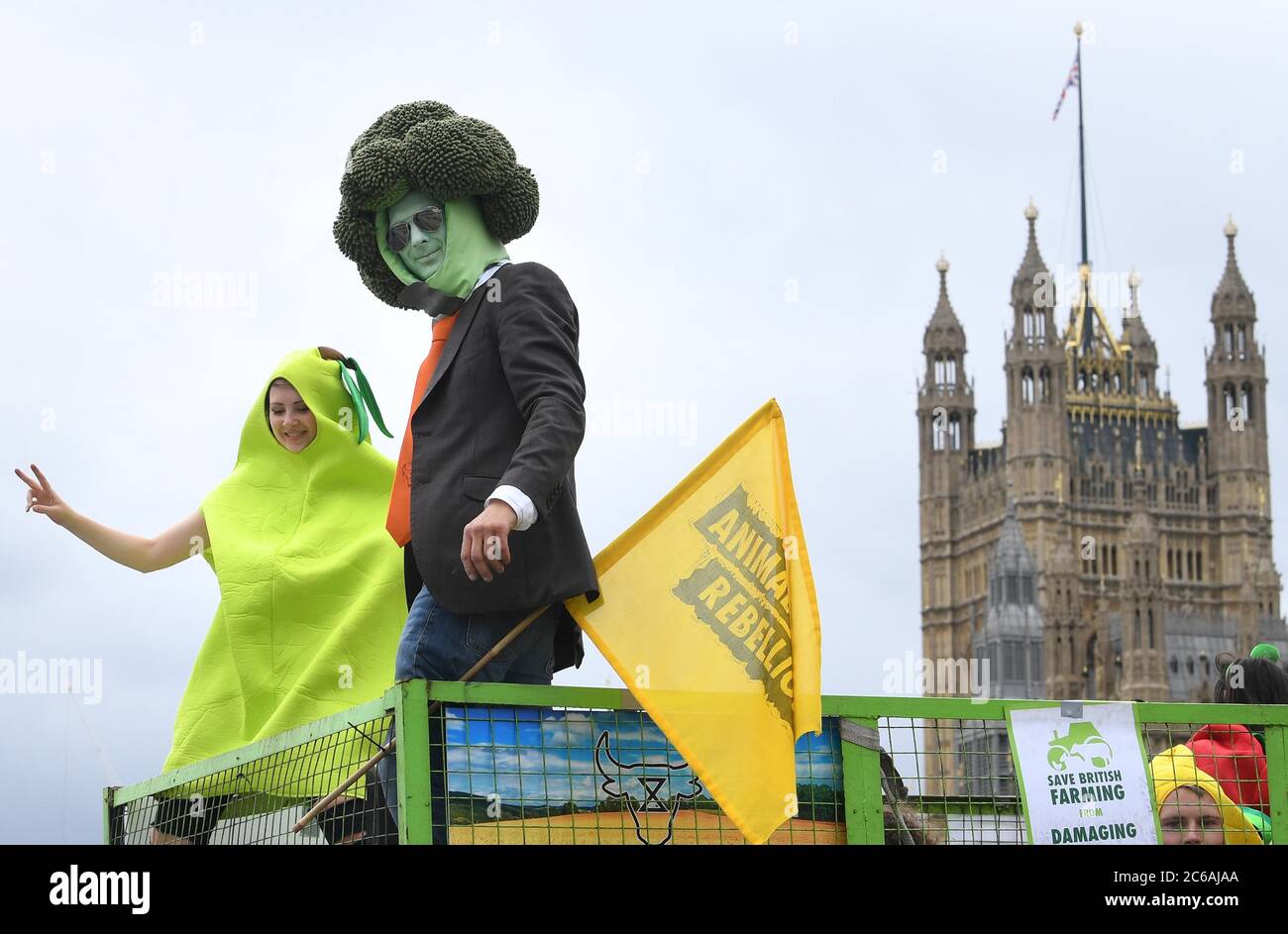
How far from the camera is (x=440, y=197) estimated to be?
18.1 feet

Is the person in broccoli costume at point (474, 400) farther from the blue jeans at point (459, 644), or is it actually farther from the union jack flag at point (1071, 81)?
the union jack flag at point (1071, 81)

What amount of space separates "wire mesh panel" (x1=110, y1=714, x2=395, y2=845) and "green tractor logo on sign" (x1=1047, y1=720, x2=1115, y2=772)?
1.58 meters

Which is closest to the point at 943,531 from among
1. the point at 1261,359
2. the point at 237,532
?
the point at 1261,359

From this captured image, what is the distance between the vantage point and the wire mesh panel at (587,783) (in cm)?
467

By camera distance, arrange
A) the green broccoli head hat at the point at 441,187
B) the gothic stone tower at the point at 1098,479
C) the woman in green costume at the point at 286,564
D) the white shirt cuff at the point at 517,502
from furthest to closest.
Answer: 1. the gothic stone tower at the point at 1098,479
2. the woman in green costume at the point at 286,564
3. the green broccoli head hat at the point at 441,187
4. the white shirt cuff at the point at 517,502

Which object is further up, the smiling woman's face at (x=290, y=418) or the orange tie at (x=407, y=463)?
the smiling woman's face at (x=290, y=418)

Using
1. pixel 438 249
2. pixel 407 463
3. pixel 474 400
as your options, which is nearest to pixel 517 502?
pixel 474 400

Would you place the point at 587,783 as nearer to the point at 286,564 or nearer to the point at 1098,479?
the point at 286,564

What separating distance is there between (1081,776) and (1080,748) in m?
0.07

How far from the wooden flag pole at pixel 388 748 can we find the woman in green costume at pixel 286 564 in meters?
0.91

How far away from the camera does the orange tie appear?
17.4ft

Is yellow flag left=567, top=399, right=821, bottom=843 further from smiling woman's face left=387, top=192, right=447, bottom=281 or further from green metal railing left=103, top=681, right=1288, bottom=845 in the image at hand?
smiling woman's face left=387, top=192, right=447, bottom=281

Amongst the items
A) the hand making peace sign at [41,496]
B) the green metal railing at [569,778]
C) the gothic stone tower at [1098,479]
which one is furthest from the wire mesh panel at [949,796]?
the gothic stone tower at [1098,479]
